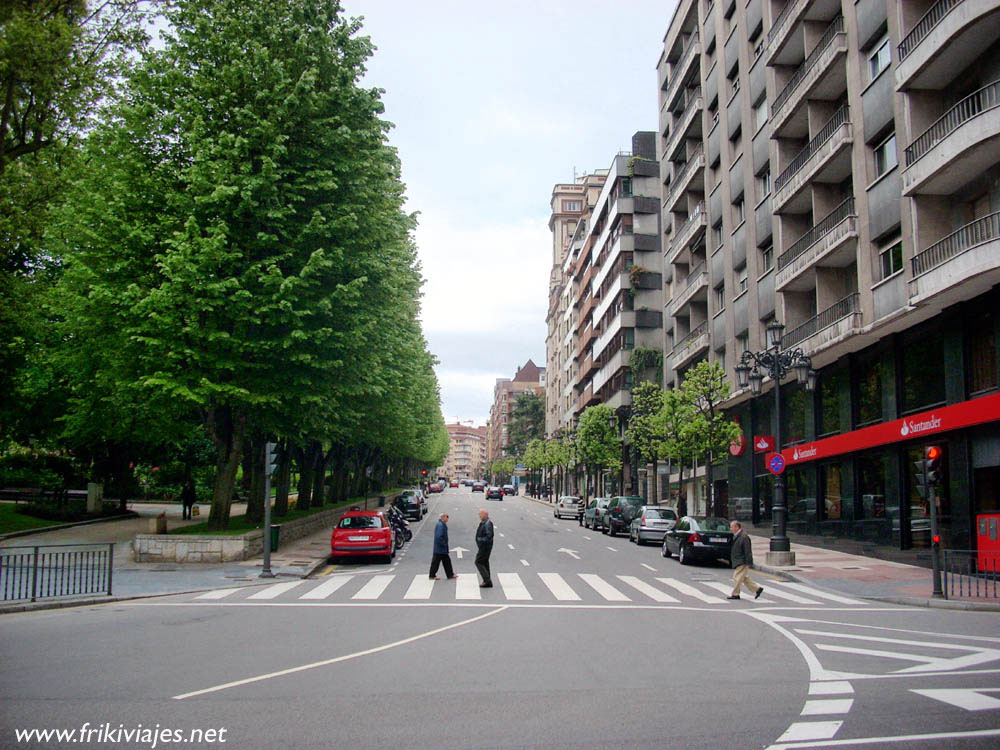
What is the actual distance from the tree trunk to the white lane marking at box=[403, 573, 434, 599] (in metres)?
7.51

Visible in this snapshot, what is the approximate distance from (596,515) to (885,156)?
2253 cm

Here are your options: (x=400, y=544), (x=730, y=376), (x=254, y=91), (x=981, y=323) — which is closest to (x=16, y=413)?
(x=400, y=544)

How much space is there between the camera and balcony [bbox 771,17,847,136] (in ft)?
91.3

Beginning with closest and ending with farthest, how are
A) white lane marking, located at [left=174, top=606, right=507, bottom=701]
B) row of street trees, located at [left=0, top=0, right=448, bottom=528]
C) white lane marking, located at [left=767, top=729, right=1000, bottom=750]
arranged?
1. white lane marking, located at [left=767, top=729, right=1000, bottom=750]
2. white lane marking, located at [left=174, top=606, right=507, bottom=701]
3. row of street trees, located at [left=0, top=0, right=448, bottom=528]

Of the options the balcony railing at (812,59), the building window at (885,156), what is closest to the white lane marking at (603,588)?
the building window at (885,156)

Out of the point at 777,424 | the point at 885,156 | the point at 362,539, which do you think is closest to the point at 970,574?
the point at 777,424

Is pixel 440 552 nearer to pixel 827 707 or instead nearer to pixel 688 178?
pixel 827 707

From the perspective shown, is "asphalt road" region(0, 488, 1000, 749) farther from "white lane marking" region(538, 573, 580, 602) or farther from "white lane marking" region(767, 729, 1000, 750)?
"white lane marking" region(538, 573, 580, 602)

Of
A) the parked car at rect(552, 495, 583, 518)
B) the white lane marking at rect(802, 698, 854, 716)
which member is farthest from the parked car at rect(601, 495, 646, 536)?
the white lane marking at rect(802, 698, 854, 716)

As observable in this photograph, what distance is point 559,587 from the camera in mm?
18469

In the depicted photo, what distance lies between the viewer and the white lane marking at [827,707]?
720cm

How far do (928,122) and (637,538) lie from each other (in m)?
18.0

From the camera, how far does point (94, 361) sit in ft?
81.1

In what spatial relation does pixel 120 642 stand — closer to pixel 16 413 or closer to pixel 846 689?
pixel 846 689
